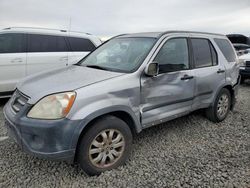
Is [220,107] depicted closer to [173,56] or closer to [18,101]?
[173,56]

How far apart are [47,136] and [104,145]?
69 centimetres

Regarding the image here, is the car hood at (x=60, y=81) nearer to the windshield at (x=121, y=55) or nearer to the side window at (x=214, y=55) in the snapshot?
the windshield at (x=121, y=55)

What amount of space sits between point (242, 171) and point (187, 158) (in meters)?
0.68

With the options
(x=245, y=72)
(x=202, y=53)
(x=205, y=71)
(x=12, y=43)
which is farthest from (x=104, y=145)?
(x=245, y=72)

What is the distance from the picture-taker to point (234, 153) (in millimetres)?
3504

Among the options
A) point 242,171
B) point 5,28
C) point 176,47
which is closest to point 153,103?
point 176,47

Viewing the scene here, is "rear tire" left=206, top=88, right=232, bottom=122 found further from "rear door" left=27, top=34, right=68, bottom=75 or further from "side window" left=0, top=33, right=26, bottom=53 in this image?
"side window" left=0, top=33, right=26, bottom=53

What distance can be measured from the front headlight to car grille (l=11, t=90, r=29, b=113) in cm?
25

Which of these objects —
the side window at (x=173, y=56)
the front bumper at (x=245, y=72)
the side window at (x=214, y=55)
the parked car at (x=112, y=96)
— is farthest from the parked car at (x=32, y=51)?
the front bumper at (x=245, y=72)

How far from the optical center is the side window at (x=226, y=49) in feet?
15.3

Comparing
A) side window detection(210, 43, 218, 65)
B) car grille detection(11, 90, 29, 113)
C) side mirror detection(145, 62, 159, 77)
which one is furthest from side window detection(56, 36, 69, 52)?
side mirror detection(145, 62, 159, 77)

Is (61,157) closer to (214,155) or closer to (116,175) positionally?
(116,175)

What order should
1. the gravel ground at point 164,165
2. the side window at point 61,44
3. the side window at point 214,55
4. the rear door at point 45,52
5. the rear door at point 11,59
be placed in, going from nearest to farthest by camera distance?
the gravel ground at point 164,165 < the side window at point 214,55 < the rear door at point 11,59 < the rear door at point 45,52 < the side window at point 61,44

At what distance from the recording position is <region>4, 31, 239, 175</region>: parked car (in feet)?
8.45
